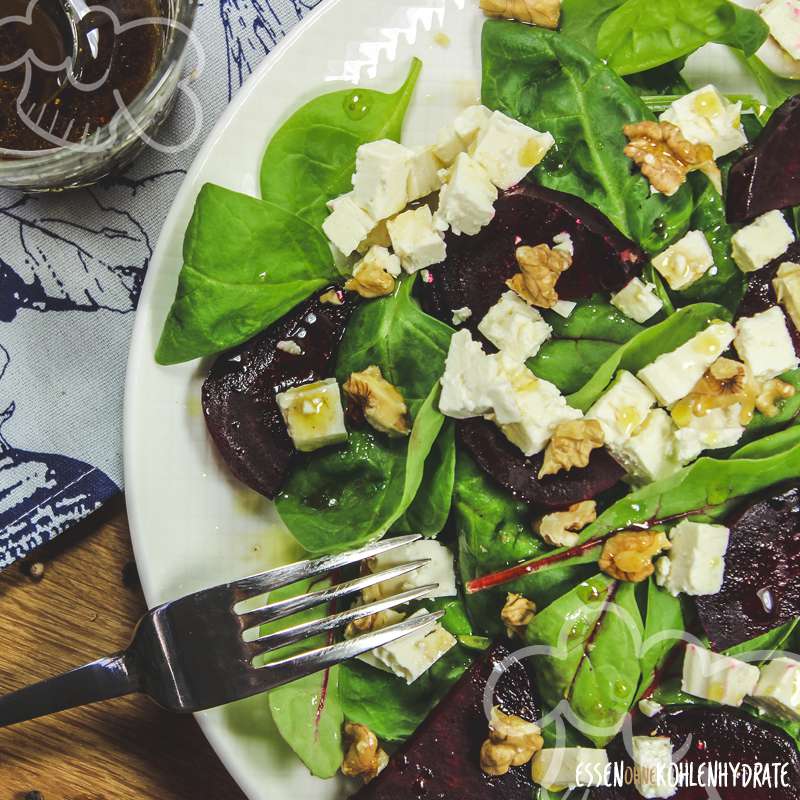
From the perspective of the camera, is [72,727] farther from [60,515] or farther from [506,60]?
[506,60]

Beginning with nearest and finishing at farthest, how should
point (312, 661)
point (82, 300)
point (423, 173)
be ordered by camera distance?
point (312, 661) → point (423, 173) → point (82, 300)

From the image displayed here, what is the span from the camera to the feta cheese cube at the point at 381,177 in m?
1.19

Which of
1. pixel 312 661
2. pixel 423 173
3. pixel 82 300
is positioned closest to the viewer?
pixel 312 661

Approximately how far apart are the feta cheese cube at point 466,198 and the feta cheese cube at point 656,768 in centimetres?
73

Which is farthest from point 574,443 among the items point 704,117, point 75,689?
point 75,689

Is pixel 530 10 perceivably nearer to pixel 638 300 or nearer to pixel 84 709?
pixel 638 300

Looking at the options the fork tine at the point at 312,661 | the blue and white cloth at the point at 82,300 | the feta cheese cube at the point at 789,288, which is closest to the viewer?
the fork tine at the point at 312,661

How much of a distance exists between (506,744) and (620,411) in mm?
464

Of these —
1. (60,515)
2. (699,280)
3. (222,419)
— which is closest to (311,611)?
(222,419)

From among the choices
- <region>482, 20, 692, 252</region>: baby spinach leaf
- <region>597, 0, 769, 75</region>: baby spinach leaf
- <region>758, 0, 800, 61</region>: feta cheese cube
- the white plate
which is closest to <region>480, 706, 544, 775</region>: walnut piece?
the white plate

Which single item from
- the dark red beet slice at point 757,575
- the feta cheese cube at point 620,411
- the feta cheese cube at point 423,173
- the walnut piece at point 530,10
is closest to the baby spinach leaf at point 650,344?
the feta cheese cube at point 620,411

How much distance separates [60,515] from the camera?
1.35 meters

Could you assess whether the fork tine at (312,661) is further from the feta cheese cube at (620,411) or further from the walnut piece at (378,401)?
the feta cheese cube at (620,411)

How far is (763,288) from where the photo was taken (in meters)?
1.27
